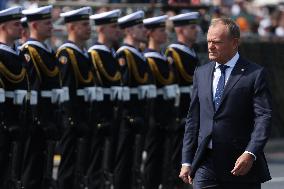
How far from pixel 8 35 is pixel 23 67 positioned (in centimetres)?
34

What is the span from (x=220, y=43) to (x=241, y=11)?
56.2 ft

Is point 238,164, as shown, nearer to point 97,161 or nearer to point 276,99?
point 97,161

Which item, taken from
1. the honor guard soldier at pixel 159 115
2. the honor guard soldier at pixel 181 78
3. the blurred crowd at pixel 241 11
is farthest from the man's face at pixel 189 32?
the blurred crowd at pixel 241 11

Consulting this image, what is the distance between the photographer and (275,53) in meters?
21.6

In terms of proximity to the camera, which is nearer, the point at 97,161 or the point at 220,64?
the point at 220,64

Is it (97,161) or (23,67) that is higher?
(23,67)

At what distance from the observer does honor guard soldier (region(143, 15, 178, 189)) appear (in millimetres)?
14094

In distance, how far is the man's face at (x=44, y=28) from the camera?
12.6m

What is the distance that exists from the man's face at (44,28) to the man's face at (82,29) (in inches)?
21.3

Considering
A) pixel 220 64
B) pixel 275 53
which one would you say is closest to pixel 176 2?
pixel 275 53

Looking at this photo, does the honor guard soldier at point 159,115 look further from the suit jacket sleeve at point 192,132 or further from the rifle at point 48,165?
the suit jacket sleeve at point 192,132

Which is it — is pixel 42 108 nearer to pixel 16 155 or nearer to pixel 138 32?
pixel 16 155

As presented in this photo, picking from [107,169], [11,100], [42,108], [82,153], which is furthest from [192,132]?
[107,169]

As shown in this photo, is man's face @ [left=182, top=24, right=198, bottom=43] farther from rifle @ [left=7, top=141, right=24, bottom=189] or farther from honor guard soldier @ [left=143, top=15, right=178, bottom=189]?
rifle @ [left=7, top=141, right=24, bottom=189]
